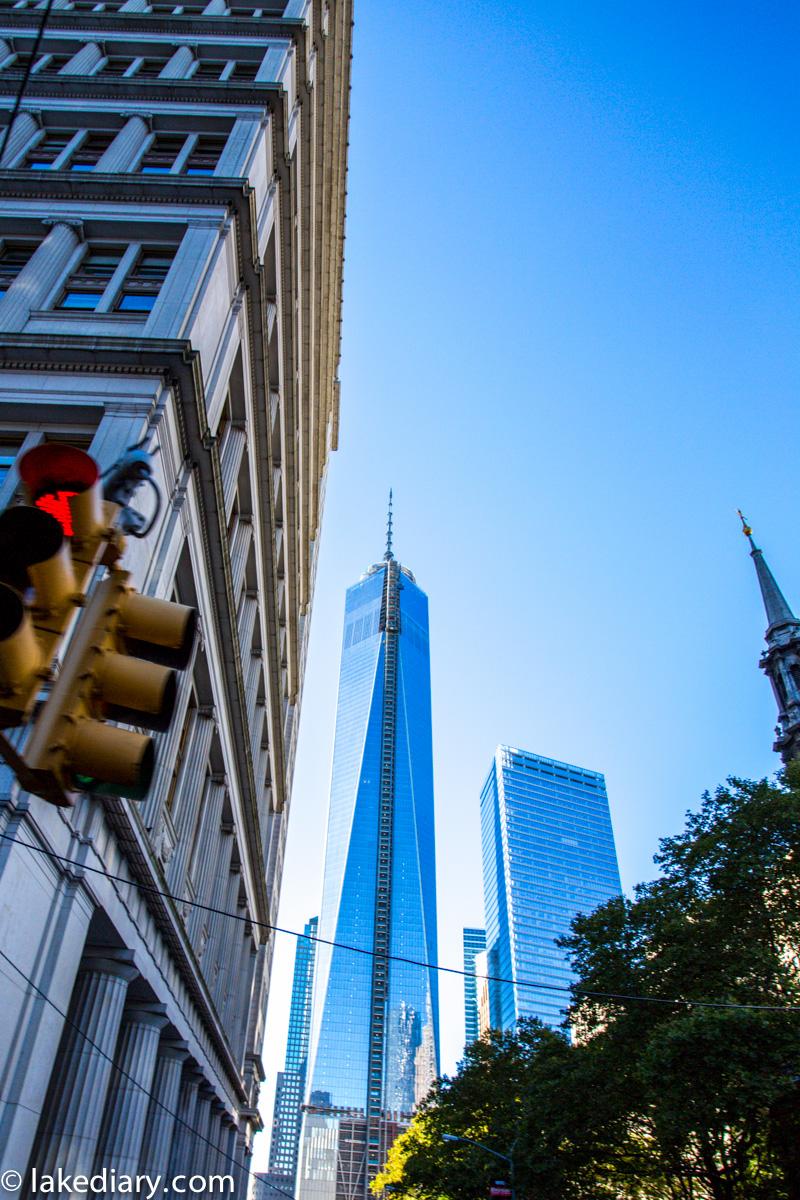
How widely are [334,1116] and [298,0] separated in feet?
608

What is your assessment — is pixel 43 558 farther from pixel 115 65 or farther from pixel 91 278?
pixel 115 65

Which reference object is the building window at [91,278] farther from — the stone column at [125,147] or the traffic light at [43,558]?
the traffic light at [43,558]

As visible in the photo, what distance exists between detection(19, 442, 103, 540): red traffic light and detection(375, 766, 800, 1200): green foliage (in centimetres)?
2064

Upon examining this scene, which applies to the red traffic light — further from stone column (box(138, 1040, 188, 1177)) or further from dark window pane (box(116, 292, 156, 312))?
stone column (box(138, 1040, 188, 1177))

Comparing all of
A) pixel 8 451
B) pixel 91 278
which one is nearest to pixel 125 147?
pixel 91 278

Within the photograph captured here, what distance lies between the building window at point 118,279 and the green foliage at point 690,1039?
22.0 m

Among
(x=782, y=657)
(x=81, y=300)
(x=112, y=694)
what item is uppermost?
(x=782, y=657)

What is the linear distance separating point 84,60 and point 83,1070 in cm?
3330

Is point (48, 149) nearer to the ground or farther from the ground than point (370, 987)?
nearer to the ground

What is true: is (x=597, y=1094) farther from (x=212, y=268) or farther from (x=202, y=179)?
(x=202, y=179)

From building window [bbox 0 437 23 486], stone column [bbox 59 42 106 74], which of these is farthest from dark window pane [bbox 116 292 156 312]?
stone column [bbox 59 42 106 74]

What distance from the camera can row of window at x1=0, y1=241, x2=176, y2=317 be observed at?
21328 mm

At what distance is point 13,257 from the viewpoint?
2306 centimetres

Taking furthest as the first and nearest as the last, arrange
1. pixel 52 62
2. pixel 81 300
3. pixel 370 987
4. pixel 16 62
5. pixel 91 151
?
pixel 370 987
pixel 52 62
pixel 16 62
pixel 91 151
pixel 81 300
